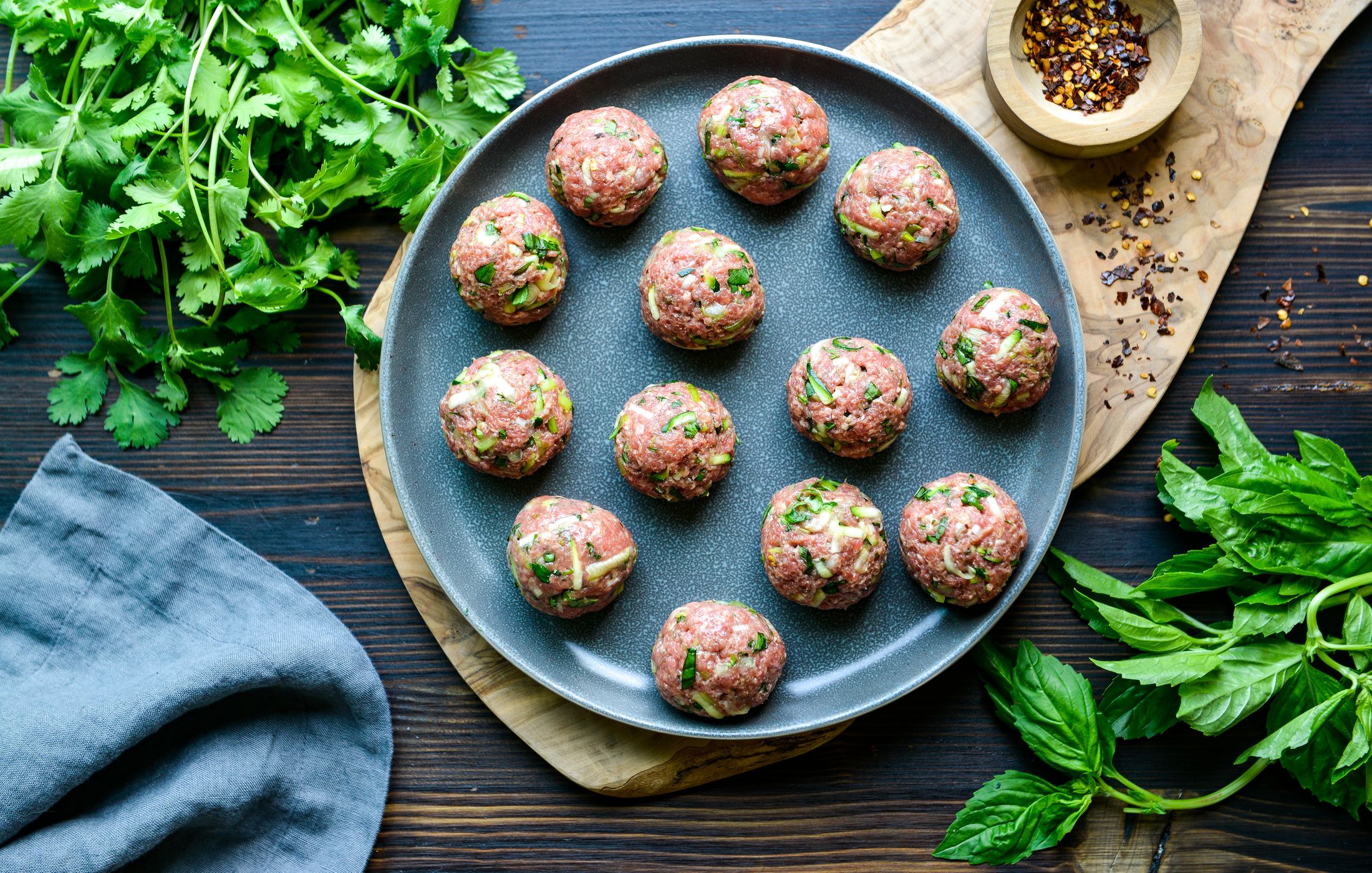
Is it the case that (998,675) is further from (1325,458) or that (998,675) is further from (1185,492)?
(1325,458)

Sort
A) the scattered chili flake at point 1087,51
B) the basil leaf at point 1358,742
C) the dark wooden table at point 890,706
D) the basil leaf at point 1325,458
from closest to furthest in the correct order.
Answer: the basil leaf at point 1358,742
the basil leaf at point 1325,458
the scattered chili flake at point 1087,51
the dark wooden table at point 890,706

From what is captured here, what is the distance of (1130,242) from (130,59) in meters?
3.17

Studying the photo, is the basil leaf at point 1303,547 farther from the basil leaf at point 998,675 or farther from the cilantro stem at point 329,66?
the cilantro stem at point 329,66

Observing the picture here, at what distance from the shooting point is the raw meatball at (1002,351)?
2.52 m

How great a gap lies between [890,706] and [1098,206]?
68.8 inches

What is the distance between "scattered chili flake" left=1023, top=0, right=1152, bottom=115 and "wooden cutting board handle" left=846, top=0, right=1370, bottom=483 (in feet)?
0.53

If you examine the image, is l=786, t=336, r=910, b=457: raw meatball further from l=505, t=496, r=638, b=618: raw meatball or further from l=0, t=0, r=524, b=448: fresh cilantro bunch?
l=0, t=0, r=524, b=448: fresh cilantro bunch

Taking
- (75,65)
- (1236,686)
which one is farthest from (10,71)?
(1236,686)

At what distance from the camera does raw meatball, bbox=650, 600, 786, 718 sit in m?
2.49

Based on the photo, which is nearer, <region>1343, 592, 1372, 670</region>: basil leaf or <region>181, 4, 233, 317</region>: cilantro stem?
<region>1343, 592, 1372, 670</region>: basil leaf

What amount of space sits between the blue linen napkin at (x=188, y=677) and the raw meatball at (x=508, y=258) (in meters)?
1.17

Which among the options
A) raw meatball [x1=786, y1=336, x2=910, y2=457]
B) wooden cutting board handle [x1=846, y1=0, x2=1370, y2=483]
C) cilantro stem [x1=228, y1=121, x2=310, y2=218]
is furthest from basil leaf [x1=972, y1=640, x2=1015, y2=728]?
cilantro stem [x1=228, y1=121, x2=310, y2=218]

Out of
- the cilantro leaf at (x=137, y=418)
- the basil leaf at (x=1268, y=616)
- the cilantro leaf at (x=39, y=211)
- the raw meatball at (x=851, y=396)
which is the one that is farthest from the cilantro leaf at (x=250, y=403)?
the basil leaf at (x=1268, y=616)

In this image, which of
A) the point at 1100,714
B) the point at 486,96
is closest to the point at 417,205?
the point at 486,96
